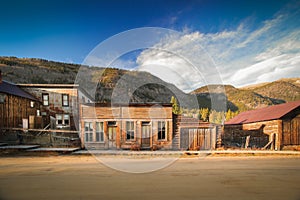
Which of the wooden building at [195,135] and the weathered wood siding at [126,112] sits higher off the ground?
the weathered wood siding at [126,112]

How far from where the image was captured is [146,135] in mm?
16953

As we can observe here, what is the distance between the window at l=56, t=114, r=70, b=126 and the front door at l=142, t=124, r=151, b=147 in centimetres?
1336

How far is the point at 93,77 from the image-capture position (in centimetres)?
9612

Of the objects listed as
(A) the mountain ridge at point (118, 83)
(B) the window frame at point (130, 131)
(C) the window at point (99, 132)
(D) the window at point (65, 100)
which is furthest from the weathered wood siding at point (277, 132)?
(A) the mountain ridge at point (118, 83)

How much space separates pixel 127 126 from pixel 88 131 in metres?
3.75

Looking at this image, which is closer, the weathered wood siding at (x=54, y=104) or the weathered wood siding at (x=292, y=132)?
the weathered wood siding at (x=292, y=132)

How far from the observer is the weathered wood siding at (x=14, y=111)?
1959 centimetres

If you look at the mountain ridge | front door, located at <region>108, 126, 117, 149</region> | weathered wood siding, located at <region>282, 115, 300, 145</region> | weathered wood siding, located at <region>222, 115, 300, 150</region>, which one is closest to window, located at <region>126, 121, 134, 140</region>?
front door, located at <region>108, 126, 117, 149</region>

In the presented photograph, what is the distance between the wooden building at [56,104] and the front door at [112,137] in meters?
10.4

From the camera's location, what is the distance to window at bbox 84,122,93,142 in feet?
54.4

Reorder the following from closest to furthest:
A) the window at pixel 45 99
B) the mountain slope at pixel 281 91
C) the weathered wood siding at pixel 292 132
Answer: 1. the weathered wood siding at pixel 292 132
2. the window at pixel 45 99
3. the mountain slope at pixel 281 91

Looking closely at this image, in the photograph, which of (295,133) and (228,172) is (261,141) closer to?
(295,133)

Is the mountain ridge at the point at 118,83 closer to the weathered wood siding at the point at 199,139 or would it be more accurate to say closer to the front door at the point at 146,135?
the front door at the point at 146,135

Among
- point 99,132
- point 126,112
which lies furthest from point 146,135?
point 99,132
